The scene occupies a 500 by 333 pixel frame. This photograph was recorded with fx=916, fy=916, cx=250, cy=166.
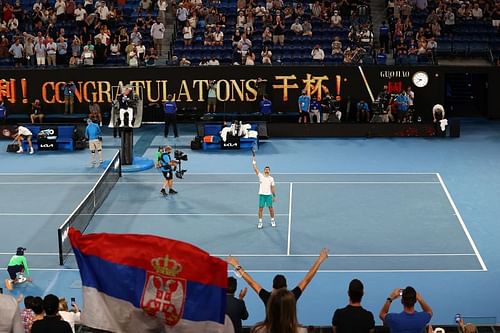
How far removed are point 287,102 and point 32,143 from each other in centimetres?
1105

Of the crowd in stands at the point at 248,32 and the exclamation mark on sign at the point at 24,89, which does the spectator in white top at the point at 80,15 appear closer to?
the crowd in stands at the point at 248,32

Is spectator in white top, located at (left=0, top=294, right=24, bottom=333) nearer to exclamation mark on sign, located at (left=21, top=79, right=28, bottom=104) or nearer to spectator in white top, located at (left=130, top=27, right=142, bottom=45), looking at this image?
exclamation mark on sign, located at (left=21, top=79, right=28, bottom=104)

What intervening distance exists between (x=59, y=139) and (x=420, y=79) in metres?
15.4

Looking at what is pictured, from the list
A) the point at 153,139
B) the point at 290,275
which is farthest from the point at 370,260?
the point at 153,139

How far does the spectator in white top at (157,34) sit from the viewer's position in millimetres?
40719

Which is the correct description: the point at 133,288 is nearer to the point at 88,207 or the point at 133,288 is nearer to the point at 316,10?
the point at 88,207

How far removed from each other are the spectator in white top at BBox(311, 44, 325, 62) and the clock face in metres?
4.03

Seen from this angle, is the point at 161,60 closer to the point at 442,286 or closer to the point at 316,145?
the point at 316,145

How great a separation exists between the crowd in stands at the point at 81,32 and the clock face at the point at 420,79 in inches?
444

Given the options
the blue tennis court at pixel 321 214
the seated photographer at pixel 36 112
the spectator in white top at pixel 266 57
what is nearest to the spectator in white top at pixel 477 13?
the blue tennis court at pixel 321 214

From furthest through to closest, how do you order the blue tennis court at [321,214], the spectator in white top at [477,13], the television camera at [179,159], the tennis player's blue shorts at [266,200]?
the spectator in white top at [477,13] < the television camera at [179,159] < the tennis player's blue shorts at [266,200] < the blue tennis court at [321,214]

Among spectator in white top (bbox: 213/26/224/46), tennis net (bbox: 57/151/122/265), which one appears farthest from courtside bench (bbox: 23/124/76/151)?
spectator in white top (bbox: 213/26/224/46)

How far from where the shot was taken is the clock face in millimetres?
39312

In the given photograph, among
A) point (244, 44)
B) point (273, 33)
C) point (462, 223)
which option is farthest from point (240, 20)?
point (462, 223)
